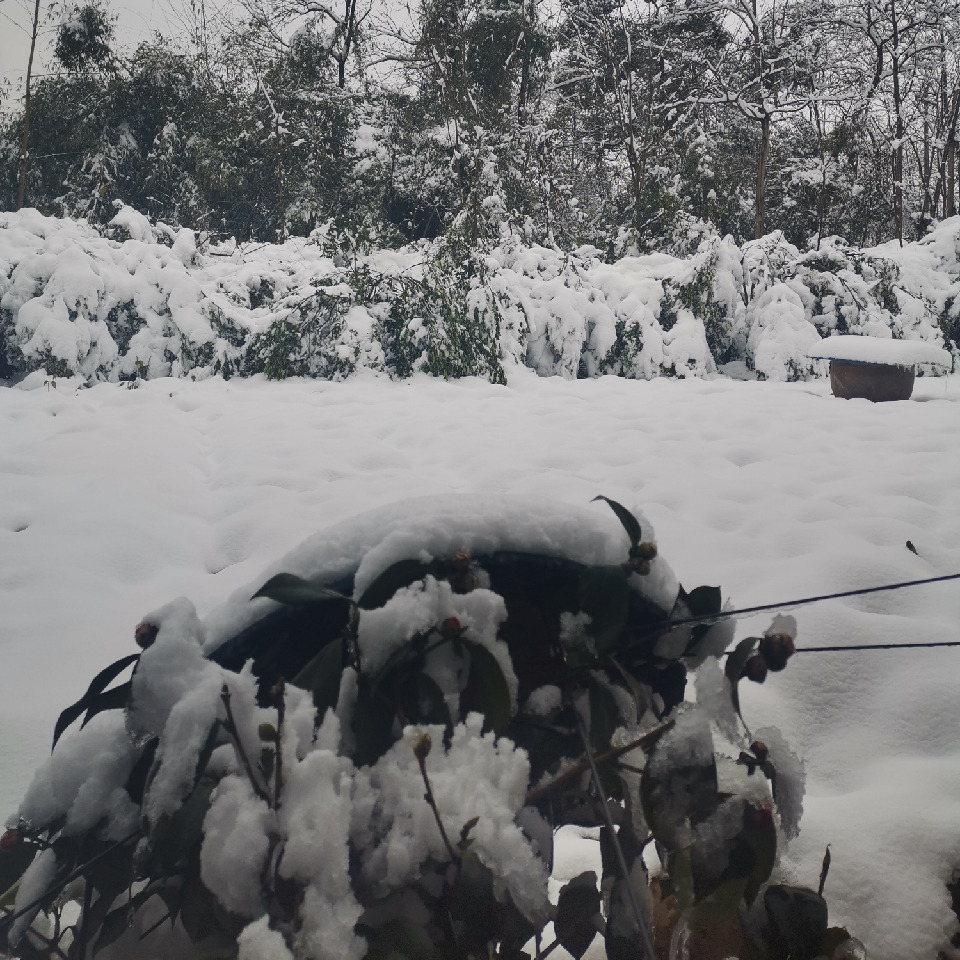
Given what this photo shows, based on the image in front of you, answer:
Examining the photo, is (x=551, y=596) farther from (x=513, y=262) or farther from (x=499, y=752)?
(x=513, y=262)

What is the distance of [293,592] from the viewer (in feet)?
2.23

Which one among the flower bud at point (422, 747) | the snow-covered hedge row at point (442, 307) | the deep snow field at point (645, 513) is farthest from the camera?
the snow-covered hedge row at point (442, 307)

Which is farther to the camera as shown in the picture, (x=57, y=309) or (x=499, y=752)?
(x=57, y=309)

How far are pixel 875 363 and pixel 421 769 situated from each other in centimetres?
454

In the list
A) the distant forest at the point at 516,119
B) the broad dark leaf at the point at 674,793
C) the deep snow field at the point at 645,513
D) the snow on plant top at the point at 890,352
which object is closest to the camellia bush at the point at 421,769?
the broad dark leaf at the point at 674,793

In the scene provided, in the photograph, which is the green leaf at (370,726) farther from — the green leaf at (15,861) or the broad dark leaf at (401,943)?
the green leaf at (15,861)

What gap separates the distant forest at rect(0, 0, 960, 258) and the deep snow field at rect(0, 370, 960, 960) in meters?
6.12

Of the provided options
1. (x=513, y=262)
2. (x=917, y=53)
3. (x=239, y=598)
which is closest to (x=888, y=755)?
(x=239, y=598)

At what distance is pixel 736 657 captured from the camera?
69 centimetres

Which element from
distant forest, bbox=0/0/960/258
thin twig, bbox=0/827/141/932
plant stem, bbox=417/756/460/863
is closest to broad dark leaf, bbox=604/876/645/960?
plant stem, bbox=417/756/460/863

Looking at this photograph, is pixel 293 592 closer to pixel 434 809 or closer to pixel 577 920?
pixel 434 809

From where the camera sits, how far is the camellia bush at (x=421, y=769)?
59cm

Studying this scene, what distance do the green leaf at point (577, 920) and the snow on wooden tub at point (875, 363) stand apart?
4303mm

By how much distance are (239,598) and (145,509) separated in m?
1.69
